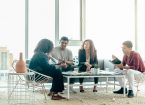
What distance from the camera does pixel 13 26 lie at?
7.44 meters

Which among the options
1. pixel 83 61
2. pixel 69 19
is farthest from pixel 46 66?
pixel 69 19

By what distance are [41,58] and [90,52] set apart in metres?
1.68

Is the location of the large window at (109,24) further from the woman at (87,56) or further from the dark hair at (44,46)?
the dark hair at (44,46)

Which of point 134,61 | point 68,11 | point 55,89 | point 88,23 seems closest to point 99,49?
point 88,23

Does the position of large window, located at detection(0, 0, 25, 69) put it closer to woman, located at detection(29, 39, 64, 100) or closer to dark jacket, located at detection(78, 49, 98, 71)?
dark jacket, located at detection(78, 49, 98, 71)

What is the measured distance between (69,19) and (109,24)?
1.18 meters

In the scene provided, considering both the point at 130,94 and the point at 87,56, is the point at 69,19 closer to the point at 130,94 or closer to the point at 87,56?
the point at 87,56

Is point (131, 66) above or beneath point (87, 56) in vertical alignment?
beneath

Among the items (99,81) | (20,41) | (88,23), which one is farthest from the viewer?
(88,23)

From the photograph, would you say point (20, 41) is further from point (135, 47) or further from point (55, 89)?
point (135, 47)

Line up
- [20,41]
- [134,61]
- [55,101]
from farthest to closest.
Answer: [20,41] → [134,61] → [55,101]

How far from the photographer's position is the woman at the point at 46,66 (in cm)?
509

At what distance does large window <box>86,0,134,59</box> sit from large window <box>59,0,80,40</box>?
0.93 ft

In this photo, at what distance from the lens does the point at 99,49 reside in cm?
815
